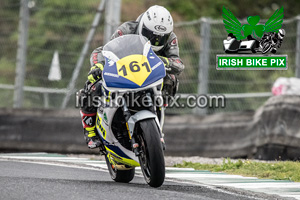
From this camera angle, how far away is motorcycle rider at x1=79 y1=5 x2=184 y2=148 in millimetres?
7664

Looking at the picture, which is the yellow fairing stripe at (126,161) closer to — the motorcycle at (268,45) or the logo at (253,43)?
the logo at (253,43)

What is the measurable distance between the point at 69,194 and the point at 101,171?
8.72 feet

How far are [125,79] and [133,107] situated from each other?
278mm

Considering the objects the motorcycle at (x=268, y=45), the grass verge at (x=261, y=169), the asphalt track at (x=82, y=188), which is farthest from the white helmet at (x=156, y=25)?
the motorcycle at (x=268, y=45)

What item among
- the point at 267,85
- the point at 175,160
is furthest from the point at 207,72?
the point at 175,160

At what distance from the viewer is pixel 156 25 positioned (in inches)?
302

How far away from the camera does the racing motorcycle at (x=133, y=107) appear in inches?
258

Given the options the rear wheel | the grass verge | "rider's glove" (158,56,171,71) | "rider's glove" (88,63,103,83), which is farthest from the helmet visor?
the grass verge

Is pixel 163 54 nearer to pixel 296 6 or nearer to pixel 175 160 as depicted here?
pixel 175 160

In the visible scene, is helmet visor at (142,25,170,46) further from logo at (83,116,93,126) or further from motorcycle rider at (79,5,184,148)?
logo at (83,116,93,126)

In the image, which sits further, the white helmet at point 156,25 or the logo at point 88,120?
the logo at point 88,120

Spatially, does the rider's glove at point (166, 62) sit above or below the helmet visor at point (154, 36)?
below

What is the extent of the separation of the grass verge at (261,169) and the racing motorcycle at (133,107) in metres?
1.88

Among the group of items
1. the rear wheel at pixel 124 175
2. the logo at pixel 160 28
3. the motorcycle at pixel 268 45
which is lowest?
the rear wheel at pixel 124 175
